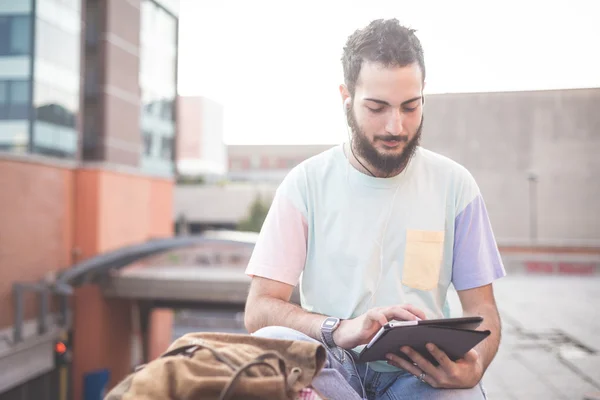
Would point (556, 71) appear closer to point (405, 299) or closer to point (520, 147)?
point (405, 299)

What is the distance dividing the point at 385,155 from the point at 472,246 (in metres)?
0.36

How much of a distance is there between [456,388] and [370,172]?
64 cm

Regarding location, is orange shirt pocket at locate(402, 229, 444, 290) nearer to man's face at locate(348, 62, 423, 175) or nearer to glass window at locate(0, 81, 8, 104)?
man's face at locate(348, 62, 423, 175)

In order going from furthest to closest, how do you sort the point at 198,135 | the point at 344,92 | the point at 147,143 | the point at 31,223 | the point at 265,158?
the point at 265,158, the point at 198,135, the point at 147,143, the point at 31,223, the point at 344,92

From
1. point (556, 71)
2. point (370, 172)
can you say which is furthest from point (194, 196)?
point (370, 172)

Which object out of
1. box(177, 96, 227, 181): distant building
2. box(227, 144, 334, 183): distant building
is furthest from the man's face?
box(227, 144, 334, 183): distant building

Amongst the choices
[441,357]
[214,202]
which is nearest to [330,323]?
[441,357]

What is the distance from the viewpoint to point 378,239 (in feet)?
5.45

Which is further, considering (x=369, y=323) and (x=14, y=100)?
(x=14, y=100)

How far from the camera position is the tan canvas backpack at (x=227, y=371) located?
3.29ft

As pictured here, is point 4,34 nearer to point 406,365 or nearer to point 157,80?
point 157,80

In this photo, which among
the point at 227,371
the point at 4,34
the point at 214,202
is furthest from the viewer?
the point at 214,202

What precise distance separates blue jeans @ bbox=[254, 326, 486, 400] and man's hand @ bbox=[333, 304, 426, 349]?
0.20 feet

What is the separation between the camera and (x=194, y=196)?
33.1 metres
